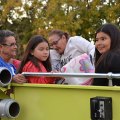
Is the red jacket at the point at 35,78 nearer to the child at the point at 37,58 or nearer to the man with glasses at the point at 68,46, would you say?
the child at the point at 37,58

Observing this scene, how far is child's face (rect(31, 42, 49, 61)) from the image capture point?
3.70m

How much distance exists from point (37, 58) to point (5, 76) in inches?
21.4

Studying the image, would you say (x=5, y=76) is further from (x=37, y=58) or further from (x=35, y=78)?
(x=37, y=58)

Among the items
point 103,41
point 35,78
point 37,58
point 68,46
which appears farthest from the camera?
point 68,46

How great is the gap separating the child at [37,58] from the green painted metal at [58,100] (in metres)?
0.35

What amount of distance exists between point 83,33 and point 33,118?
340 inches

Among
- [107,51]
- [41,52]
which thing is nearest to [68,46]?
[41,52]

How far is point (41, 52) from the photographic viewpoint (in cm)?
371

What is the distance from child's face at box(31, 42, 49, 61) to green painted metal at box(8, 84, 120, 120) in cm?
52

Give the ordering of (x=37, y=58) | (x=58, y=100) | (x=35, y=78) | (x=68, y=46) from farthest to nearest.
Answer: (x=68, y=46) → (x=37, y=58) → (x=35, y=78) → (x=58, y=100)

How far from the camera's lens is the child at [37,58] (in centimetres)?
357

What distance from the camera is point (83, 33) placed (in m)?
11.7

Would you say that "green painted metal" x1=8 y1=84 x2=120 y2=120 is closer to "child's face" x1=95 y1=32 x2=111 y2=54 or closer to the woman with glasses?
the woman with glasses

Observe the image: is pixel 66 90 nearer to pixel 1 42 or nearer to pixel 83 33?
pixel 1 42
